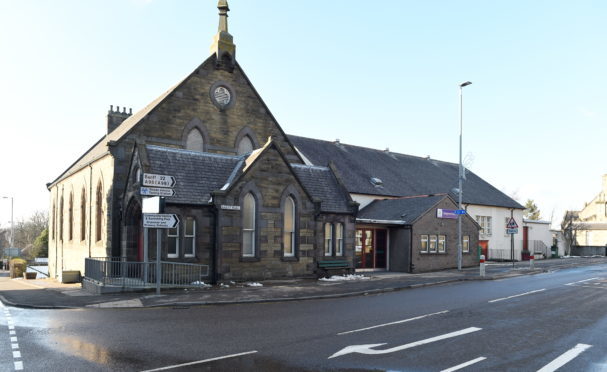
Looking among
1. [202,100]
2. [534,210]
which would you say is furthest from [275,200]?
[534,210]

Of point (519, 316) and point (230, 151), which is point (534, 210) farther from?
point (519, 316)

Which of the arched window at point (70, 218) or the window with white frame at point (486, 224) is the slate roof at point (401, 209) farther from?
the arched window at point (70, 218)

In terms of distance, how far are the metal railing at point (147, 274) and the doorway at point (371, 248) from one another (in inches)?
455

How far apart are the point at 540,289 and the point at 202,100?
18.7 m

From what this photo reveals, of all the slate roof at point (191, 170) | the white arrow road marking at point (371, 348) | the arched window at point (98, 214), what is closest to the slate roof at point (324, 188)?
the slate roof at point (191, 170)

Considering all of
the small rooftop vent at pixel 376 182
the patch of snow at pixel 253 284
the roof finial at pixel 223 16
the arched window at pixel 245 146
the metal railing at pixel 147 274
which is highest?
the roof finial at pixel 223 16

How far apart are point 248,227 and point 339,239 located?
18.8 ft

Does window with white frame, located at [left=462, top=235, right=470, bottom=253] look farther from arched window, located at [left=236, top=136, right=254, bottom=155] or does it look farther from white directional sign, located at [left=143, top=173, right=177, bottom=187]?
white directional sign, located at [left=143, top=173, right=177, bottom=187]

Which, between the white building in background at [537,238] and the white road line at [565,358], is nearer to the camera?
the white road line at [565,358]

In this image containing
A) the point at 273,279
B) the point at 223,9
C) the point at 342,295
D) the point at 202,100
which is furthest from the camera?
the point at 223,9

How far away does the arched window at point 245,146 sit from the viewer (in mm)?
27453

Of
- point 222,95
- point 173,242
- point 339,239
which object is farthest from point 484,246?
point 173,242

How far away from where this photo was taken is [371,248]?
30.3 metres

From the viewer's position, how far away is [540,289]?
19984mm
